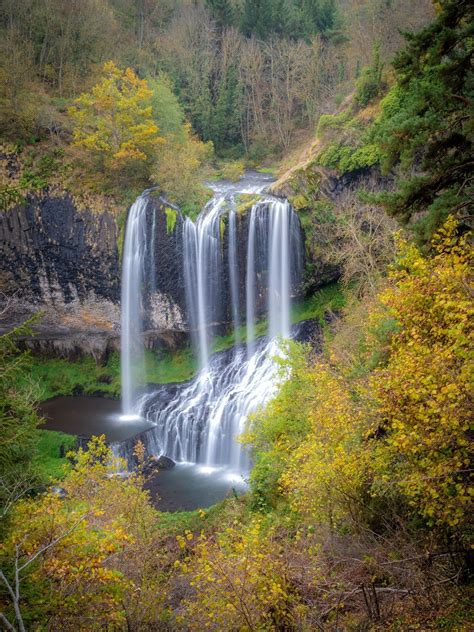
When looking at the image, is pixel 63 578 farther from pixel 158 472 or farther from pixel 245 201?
pixel 245 201

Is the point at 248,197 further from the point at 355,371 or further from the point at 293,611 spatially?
the point at 293,611

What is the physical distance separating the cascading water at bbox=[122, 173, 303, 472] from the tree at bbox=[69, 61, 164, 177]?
2505 mm

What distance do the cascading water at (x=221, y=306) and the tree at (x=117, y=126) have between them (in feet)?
8.22

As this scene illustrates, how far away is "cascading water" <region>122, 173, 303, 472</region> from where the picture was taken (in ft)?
60.4

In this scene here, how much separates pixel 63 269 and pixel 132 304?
4.32m

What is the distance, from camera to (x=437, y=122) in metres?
5.77

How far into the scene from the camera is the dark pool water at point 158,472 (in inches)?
596

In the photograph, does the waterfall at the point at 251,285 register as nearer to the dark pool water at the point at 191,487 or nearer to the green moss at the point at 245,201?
the green moss at the point at 245,201

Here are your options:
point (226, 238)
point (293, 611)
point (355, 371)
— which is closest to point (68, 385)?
point (226, 238)

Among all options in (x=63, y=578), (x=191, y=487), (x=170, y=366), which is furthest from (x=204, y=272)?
(x=63, y=578)

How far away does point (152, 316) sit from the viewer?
23.1 m

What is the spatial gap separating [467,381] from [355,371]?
4.72 metres

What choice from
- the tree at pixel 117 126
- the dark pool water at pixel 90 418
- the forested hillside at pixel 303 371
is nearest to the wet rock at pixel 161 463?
the dark pool water at pixel 90 418

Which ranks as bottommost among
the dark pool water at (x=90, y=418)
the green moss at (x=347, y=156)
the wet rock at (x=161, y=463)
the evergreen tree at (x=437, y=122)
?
the dark pool water at (x=90, y=418)
